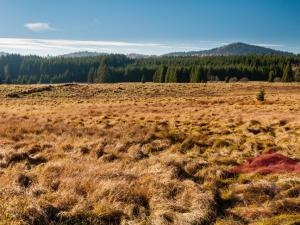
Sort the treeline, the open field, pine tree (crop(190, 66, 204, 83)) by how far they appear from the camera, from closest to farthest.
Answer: the open field, pine tree (crop(190, 66, 204, 83)), the treeline

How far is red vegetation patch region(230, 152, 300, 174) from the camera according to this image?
962 centimetres

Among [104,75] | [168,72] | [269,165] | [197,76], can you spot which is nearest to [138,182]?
[269,165]

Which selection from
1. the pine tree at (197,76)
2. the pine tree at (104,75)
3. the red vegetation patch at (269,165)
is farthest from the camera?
the pine tree at (104,75)

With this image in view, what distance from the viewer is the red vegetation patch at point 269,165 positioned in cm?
962

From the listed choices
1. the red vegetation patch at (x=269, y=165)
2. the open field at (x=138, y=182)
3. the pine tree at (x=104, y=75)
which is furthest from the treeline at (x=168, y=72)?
the red vegetation patch at (x=269, y=165)

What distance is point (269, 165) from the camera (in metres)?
10.3

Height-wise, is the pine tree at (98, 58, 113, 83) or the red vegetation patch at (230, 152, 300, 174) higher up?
the red vegetation patch at (230, 152, 300, 174)

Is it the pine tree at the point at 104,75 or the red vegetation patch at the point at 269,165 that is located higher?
the red vegetation patch at the point at 269,165

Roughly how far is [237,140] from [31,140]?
8.70m

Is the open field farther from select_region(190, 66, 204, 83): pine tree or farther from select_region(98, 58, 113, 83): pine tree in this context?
select_region(98, 58, 113, 83): pine tree

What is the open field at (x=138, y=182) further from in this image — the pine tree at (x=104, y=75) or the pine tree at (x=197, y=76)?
the pine tree at (x=104, y=75)

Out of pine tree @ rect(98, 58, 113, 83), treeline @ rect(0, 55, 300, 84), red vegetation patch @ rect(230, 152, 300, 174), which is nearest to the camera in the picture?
red vegetation patch @ rect(230, 152, 300, 174)

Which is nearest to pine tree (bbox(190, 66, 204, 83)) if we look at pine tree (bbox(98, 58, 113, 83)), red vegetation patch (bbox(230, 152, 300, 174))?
pine tree (bbox(98, 58, 113, 83))

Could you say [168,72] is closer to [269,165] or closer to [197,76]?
[197,76]
